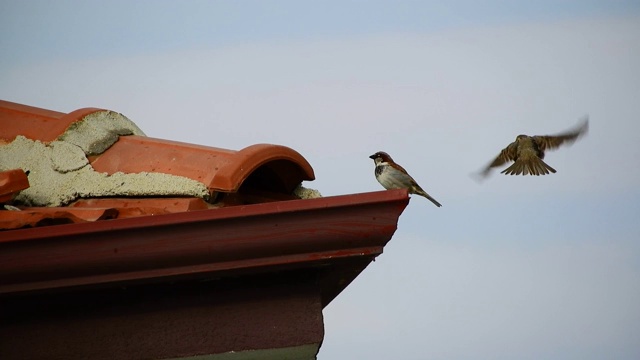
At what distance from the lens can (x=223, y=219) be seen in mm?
3742

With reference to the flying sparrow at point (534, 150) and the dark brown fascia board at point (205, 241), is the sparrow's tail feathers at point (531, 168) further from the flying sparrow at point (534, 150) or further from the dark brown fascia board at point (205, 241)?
the dark brown fascia board at point (205, 241)

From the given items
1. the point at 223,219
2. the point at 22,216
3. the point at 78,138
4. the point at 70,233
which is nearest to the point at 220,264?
the point at 223,219

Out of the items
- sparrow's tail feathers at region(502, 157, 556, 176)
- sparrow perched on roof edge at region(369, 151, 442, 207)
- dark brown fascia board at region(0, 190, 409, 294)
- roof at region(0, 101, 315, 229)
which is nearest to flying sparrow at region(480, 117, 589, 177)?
sparrow's tail feathers at region(502, 157, 556, 176)

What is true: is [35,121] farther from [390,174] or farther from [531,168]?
[531,168]

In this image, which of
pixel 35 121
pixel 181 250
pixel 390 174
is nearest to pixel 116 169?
pixel 35 121

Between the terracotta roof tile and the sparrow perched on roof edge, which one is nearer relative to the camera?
the terracotta roof tile

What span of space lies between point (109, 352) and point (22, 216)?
0.55 metres

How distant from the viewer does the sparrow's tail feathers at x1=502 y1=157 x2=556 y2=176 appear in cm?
939

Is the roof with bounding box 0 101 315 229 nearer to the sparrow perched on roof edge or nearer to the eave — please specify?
the eave

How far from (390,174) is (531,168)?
302 cm

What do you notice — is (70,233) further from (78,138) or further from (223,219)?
(78,138)

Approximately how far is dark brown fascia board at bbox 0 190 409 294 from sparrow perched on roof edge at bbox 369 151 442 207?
280 cm

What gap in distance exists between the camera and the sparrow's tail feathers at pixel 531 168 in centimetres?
939

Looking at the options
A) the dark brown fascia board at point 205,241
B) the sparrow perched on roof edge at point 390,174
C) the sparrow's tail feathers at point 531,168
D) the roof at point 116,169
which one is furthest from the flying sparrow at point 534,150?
the dark brown fascia board at point 205,241
